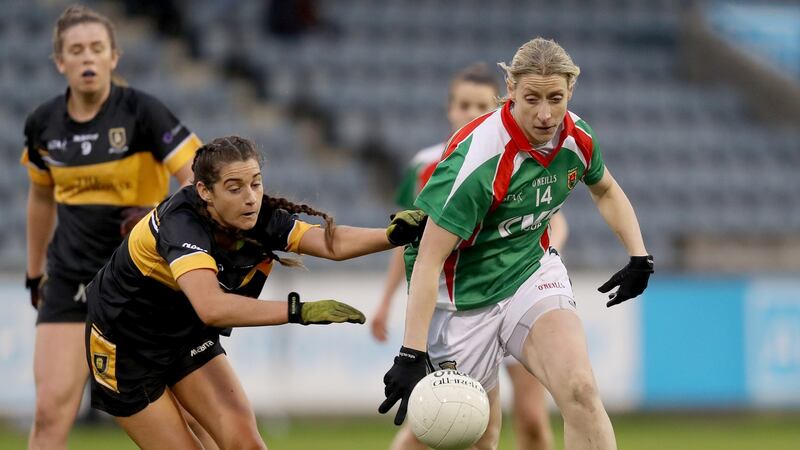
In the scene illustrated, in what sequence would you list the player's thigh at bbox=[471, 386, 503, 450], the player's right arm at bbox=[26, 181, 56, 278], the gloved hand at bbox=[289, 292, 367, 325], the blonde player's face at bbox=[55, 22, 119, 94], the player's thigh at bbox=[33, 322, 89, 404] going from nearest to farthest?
the gloved hand at bbox=[289, 292, 367, 325] < the player's thigh at bbox=[471, 386, 503, 450] < the player's thigh at bbox=[33, 322, 89, 404] < the blonde player's face at bbox=[55, 22, 119, 94] < the player's right arm at bbox=[26, 181, 56, 278]

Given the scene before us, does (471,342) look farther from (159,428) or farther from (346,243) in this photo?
(159,428)

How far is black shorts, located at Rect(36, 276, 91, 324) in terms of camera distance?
6172mm

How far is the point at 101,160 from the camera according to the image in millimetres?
6195

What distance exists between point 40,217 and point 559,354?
2738 millimetres

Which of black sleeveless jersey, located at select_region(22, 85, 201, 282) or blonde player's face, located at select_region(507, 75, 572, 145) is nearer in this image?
blonde player's face, located at select_region(507, 75, 572, 145)

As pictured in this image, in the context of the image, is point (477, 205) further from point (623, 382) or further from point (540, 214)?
point (623, 382)

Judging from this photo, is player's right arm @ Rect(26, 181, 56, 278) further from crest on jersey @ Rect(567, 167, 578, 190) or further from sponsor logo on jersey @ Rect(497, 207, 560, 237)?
crest on jersey @ Rect(567, 167, 578, 190)

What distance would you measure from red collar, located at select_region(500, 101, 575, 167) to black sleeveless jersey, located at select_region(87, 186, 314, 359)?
36.0 inches

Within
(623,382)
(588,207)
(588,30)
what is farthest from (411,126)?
(623,382)

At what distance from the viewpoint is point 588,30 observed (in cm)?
1781

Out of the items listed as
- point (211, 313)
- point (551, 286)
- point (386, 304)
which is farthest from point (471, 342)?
point (386, 304)

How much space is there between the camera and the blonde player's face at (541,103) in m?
5.11

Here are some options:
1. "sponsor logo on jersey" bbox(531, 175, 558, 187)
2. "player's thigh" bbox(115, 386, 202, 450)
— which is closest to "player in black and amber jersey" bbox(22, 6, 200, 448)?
"player's thigh" bbox(115, 386, 202, 450)

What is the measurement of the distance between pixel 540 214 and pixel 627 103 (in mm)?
11435
